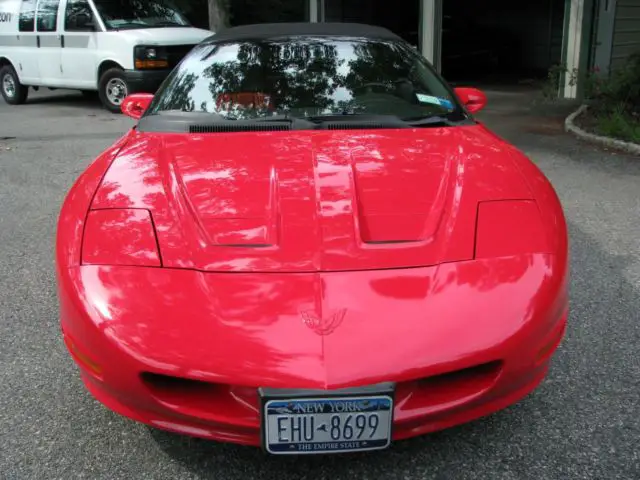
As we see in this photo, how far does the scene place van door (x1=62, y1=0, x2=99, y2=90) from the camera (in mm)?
9531

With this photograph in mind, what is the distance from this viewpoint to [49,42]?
1005cm

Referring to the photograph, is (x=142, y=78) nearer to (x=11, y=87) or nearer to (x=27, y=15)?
(x=27, y=15)

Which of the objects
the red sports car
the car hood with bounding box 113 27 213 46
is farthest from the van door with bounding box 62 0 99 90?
the red sports car

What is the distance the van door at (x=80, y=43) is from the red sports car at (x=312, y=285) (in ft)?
25.5

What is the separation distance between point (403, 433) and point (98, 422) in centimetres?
115

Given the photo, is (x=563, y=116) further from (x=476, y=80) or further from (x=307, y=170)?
(x=307, y=170)

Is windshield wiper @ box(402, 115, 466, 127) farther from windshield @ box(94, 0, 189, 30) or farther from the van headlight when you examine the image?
windshield @ box(94, 0, 189, 30)

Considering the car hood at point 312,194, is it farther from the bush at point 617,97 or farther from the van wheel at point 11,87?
the van wheel at point 11,87

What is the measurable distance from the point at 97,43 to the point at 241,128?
765cm

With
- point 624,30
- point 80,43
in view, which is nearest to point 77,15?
point 80,43

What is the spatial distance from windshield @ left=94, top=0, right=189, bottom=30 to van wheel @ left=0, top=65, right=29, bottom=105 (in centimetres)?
236

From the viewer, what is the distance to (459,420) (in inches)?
71.2

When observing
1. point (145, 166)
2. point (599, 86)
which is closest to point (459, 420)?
point (145, 166)

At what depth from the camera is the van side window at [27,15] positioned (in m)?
10.2
